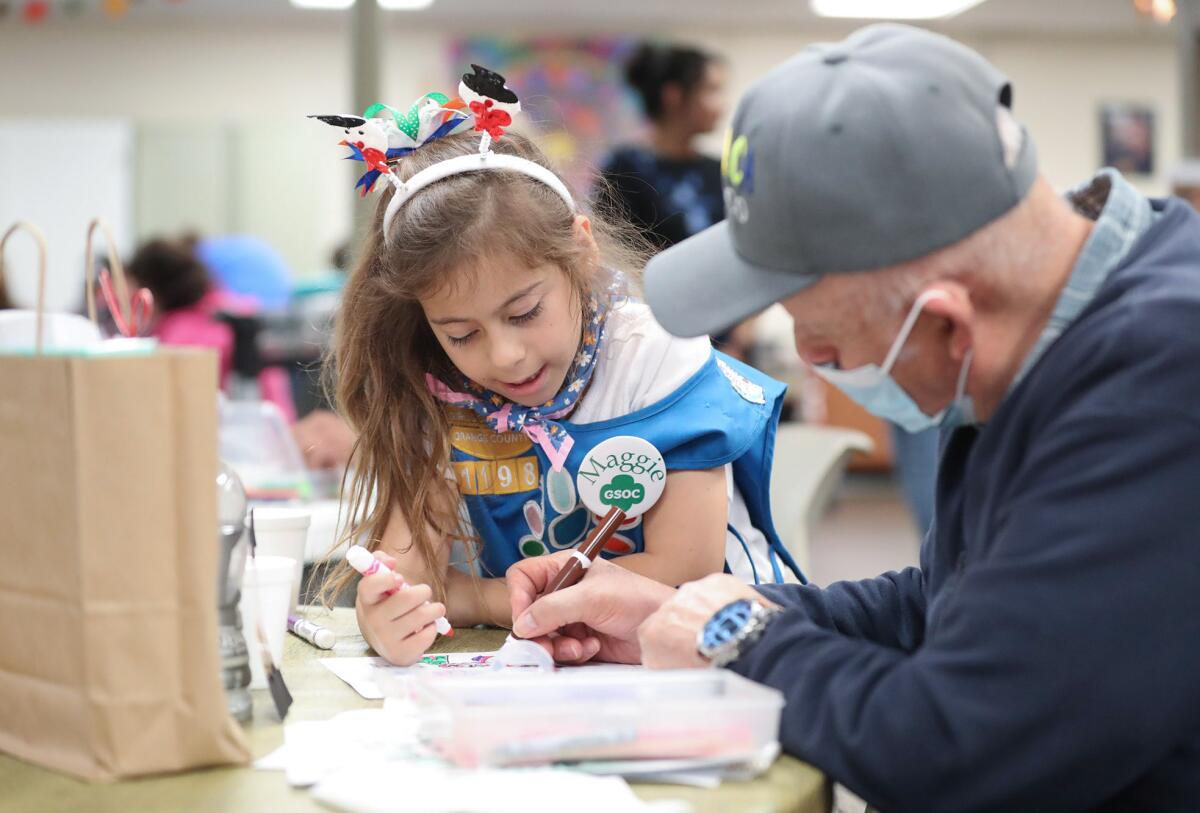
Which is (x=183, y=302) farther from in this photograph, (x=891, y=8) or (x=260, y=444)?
(x=891, y=8)

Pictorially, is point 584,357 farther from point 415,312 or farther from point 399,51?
point 399,51

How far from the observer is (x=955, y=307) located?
922mm

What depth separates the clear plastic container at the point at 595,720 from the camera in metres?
0.89

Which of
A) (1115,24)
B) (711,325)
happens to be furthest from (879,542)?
(711,325)

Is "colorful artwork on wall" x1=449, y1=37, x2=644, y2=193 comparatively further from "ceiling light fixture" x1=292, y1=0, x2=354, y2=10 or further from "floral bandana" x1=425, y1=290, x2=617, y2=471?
"floral bandana" x1=425, y1=290, x2=617, y2=471

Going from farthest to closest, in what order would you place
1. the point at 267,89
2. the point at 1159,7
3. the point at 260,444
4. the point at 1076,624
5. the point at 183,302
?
the point at 267,89 → the point at 1159,7 → the point at 183,302 → the point at 260,444 → the point at 1076,624

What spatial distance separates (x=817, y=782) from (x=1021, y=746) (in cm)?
15

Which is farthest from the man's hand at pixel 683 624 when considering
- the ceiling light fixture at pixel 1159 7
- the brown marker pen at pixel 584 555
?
the ceiling light fixture at pixel 1159 7

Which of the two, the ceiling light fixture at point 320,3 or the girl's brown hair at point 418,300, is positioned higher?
the ceiling light fixture at point 320,3

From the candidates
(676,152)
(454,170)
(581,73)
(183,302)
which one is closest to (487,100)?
(454,170)

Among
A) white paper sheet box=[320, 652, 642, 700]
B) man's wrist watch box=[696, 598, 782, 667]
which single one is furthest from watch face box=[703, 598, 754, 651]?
white paper sheet box=[320, 652, 642, 700]

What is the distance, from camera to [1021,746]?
0.84 metres

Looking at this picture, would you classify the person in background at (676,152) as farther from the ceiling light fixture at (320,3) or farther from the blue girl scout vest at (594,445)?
the ceiling light fixture at (320,3)

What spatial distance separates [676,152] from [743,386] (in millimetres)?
2232
